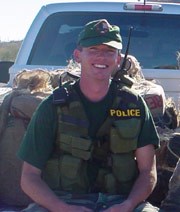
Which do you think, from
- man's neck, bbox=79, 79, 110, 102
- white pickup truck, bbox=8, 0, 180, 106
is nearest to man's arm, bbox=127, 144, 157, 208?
man's neck, bbox=79, 79, 110, 102

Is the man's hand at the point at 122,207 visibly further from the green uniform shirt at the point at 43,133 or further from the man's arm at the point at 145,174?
the green uniform shirt at the point at 43,133

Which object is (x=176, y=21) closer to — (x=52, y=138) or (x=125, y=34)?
(x=125, y=34)

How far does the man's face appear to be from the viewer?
354 cm

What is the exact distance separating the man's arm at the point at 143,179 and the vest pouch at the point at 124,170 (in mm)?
38

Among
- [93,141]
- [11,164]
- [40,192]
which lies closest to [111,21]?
[11,164]

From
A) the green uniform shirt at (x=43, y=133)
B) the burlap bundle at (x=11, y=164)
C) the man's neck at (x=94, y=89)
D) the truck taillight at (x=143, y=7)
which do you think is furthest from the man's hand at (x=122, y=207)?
the truck taillight at (x=143, y=7)

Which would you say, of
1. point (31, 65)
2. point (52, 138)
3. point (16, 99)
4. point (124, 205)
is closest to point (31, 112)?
point (16, 99)

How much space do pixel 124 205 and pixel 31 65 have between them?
1872 mm

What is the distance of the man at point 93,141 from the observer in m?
3.52

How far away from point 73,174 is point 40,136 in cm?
24

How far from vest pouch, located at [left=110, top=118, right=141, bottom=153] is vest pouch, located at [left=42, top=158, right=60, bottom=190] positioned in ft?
0.91

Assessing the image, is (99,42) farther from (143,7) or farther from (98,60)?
(143,7)

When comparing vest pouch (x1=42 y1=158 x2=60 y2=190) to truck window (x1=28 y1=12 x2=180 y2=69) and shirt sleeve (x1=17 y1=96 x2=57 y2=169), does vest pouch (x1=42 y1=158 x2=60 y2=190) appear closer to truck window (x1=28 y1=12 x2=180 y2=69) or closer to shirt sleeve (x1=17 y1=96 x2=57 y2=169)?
shirt sleeve (x1=17 y1=96 x2=57 y2=169)

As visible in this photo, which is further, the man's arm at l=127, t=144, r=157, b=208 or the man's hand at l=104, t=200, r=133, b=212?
the man's arm at l=127, t=144, r=157, b=208
